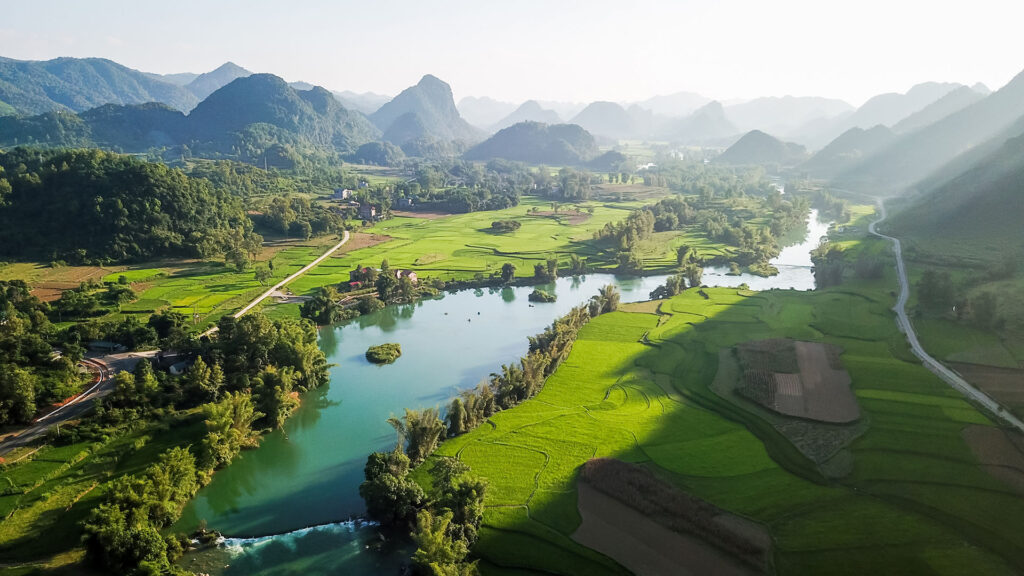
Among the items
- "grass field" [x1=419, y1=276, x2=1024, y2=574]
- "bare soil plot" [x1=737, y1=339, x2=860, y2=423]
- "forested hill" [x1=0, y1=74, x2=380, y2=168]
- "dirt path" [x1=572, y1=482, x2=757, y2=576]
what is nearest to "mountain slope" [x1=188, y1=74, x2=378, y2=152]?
"forested hill" [x1=0, y1=74, x2=380, y2=168]

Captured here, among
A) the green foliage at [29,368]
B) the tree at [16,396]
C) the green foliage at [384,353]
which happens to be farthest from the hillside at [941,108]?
the tree at [16,396]

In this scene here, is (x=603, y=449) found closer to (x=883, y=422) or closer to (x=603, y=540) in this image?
(x=603, y=540)

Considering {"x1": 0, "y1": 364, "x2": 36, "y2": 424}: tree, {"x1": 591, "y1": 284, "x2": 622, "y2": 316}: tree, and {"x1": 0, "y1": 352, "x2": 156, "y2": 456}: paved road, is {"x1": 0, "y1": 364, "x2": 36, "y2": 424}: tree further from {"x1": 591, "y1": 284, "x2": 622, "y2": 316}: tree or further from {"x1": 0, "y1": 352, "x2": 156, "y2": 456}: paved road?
{"x1": 591, "y1": 284, "x2": 622, "y2": 316}: tree

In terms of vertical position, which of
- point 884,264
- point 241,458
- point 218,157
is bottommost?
point 241,458

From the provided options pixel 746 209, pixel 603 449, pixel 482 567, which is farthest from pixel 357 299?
pixel 746 209

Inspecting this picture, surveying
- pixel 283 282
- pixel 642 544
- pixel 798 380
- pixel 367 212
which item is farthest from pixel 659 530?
pixel 367 212

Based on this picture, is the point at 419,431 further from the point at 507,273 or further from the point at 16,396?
the point at 507,273
